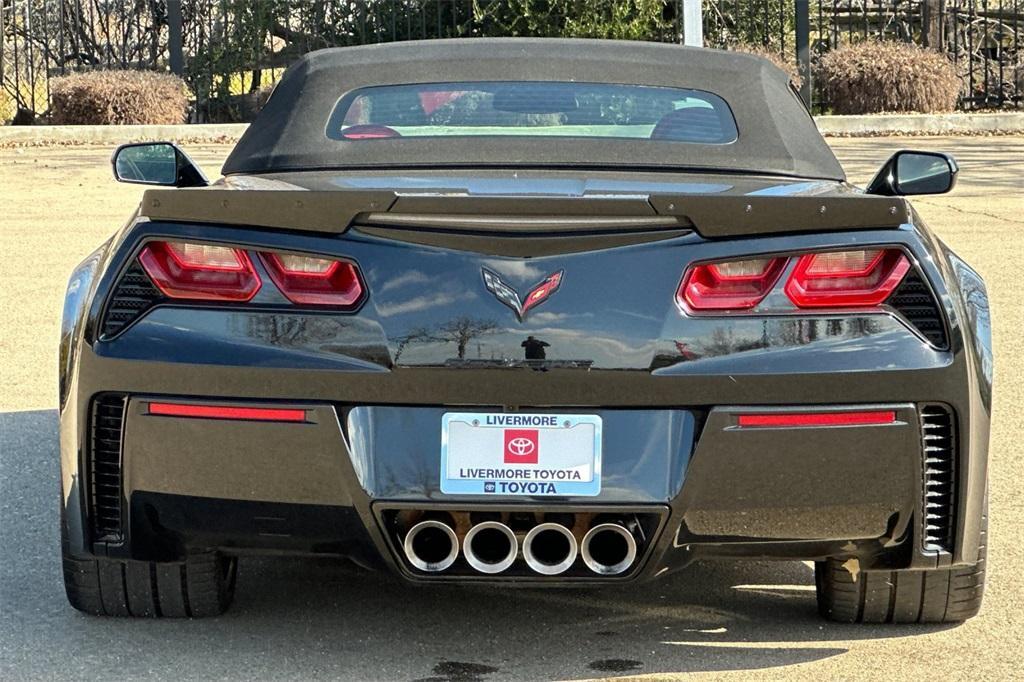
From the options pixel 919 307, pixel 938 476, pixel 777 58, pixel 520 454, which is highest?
pixel 919 307

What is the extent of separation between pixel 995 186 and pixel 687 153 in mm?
11020

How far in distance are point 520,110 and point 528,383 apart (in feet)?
4.77

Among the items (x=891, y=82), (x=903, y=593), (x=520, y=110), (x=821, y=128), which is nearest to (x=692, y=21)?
(x=821, y=128)

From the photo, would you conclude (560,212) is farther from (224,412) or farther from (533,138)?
(533,138)

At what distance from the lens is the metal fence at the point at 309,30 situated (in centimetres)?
2147

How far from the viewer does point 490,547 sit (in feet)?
11.5

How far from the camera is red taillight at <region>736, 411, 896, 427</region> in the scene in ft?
11.2

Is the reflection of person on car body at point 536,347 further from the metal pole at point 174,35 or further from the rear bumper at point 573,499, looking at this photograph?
the metal pole at point 174,35

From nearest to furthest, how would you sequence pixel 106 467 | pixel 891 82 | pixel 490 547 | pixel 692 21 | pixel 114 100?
pixel 490 547, pixel 106 467, pixel 692 21, pixel 114 100, pixel 891 82

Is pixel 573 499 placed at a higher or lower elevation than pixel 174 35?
lower

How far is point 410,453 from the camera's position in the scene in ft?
11.2

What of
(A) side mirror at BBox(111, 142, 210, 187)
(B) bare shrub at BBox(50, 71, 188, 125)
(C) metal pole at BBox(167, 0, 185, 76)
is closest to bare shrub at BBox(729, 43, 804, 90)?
(B) bare shrub at BBox(50, 71, 188, 125)

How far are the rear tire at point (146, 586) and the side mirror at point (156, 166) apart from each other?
0.94 m

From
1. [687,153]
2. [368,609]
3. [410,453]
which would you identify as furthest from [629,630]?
[687,153]
